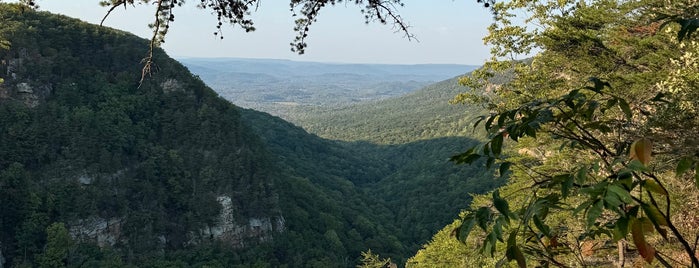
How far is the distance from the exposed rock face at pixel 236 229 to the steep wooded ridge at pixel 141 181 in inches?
7.3

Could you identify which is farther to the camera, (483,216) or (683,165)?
(483,216)

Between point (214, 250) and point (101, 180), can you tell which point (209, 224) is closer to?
point (214, 250)

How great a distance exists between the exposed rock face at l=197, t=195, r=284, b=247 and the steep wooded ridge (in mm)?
186

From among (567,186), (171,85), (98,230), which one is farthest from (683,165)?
(171,85)

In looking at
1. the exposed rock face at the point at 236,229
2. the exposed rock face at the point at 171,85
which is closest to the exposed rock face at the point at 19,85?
the exposed rock face at the point at 171,85

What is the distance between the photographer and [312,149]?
144375mm

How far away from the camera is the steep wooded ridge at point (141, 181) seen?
Result: 59.5 meters

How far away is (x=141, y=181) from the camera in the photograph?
71.8 m

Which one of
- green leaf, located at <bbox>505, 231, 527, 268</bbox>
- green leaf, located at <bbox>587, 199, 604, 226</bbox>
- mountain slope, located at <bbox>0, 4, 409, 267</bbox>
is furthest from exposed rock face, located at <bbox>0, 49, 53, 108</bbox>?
green leaf, located at <bbox>587, 199, 604, 226</bbox>

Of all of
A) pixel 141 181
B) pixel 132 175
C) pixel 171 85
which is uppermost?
pixel 171 85

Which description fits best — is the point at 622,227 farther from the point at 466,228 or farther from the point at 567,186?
the point at 466,228

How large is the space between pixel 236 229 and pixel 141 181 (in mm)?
17611

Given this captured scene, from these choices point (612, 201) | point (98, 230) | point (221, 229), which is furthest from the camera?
point (221, 229)

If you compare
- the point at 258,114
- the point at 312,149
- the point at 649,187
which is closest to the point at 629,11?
the point at 649,187
